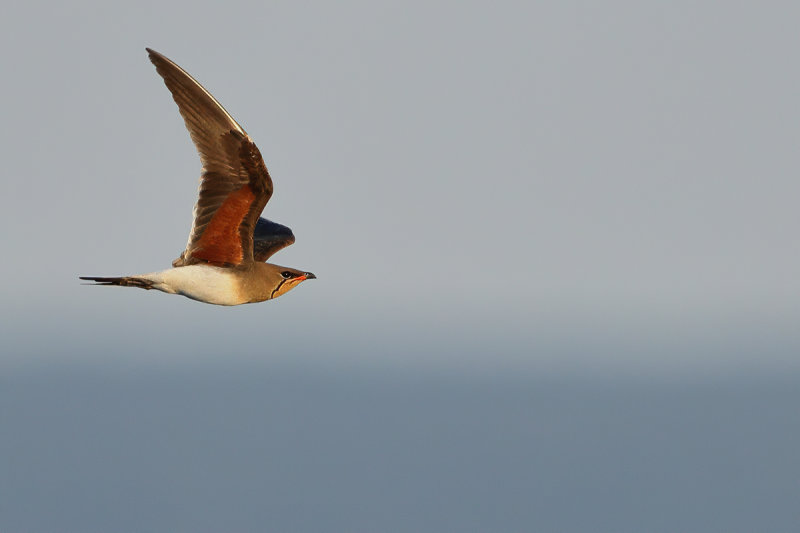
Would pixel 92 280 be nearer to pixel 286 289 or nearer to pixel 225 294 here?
pixel 225 294

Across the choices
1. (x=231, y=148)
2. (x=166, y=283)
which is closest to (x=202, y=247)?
(x=166, y=283)

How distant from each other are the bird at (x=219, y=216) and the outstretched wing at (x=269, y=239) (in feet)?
6.67

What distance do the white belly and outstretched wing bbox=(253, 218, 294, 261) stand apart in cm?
239

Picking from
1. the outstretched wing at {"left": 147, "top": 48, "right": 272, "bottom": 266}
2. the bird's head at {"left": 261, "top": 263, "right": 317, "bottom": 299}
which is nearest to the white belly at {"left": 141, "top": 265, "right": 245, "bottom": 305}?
the outstretched wing at {"left": 147, "top": 48, "right": 272, "bottom": 266}

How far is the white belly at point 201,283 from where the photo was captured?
15.4 meters

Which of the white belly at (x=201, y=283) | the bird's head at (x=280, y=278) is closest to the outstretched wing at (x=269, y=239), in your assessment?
the bird's head at (x=280, y=278)

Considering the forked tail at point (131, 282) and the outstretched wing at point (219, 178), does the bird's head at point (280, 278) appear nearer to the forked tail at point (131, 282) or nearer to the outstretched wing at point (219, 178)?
the outstretched wing at point (219, 178)

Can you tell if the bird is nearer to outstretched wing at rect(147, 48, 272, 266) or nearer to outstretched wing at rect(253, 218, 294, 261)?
outstretched wing at rect(147, 48, 272, 266)

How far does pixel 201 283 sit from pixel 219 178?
57.3 inches

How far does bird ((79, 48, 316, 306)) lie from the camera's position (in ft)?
47.3

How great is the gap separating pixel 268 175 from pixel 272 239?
14.8ft

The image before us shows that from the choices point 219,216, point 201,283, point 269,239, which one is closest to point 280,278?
point 201,283

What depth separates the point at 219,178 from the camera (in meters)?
14.9

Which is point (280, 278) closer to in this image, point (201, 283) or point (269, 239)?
point (201, 283)
